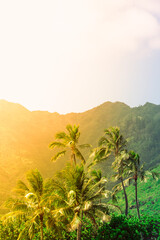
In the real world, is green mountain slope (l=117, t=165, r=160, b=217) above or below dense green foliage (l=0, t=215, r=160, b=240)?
below

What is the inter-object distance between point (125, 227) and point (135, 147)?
153996mm

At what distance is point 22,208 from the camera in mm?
19594

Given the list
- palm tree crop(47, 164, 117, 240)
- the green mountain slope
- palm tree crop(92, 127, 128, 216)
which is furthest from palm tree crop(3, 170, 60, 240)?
the green mountain slope

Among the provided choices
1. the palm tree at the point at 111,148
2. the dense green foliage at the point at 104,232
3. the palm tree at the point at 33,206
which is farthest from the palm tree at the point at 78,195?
the palm tree at the point at 111,148

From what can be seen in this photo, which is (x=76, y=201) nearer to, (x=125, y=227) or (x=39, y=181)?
(x=39, y=181)

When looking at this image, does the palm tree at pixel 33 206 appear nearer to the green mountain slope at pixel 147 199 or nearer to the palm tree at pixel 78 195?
the palm tree at pixel 78 195

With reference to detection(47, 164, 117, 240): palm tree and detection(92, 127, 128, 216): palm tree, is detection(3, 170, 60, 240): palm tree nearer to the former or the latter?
detection(47, 164, 117, 240): palm tree

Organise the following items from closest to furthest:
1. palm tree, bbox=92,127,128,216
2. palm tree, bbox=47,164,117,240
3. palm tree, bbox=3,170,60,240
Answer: palm tree, bbox=3,170,60,240
palm tree, bbox=47,164,117,240
palm tree, bbox=92,127,128,216

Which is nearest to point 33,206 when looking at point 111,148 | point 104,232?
point 104,232

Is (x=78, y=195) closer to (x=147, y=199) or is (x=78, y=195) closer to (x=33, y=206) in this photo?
(x=33, y=206)

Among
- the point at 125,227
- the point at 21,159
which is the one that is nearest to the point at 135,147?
the point at 21,159

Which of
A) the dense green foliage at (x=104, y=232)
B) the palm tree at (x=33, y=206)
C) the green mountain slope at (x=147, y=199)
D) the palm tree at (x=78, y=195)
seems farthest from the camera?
the green mountain slope at (x=147, y=199)

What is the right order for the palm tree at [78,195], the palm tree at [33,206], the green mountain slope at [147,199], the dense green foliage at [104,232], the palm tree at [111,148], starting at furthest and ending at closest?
the green mountain slope at [147,199]
the palm tree at [111,148]
the dense green foliage at [104,232]
the palm tree at [78,195]
the palm tree at [33,206]

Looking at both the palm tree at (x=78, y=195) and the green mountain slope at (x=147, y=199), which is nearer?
the palm tree at (x=78, y=195)
